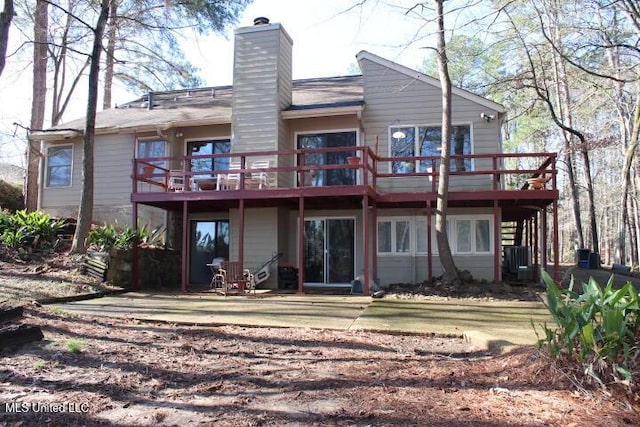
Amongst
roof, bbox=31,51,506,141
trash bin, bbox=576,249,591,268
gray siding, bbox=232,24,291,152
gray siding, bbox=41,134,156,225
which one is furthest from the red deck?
trash bin, bbox=576,249,591,268

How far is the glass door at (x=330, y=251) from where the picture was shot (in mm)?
12766

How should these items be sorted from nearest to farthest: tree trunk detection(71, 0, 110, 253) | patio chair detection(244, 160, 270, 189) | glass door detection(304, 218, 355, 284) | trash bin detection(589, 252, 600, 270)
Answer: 1. tree trunk detection(71, 0, 110, 253)
2. patio chair detection(244, 160, 270, 189)
3. glass door detection(304, 218, 355, 284)
4. trash bin detection(589, 252, 600, 270)

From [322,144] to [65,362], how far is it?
32.0ft

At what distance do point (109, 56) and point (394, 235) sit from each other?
1000cm

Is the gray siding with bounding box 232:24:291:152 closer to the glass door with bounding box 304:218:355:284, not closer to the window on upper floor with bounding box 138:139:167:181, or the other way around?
the glass door with bounding box 304:218:355:284

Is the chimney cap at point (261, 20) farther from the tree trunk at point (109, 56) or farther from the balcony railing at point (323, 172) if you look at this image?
the balcony railing at point (323, 172)

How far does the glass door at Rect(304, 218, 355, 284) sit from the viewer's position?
1277cm

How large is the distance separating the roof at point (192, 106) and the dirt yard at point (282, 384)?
850 centimetres

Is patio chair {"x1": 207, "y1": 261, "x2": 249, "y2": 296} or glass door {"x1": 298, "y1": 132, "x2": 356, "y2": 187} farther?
glass door {"x1": 298, "y1": 132, "x2": 356, "y2": 187}

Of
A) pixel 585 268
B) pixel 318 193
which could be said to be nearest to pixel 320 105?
pixel 318 193

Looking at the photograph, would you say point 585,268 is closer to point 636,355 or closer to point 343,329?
point 343,329

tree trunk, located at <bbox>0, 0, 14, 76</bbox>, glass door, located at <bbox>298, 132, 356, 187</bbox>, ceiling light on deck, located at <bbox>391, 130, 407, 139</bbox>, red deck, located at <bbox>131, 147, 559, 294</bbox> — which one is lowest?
red deck, located at <bbox>131, 147, 559, 294</bbox>

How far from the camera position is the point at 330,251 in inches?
507

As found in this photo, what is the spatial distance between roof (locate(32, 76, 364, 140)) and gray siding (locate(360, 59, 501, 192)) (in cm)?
69
